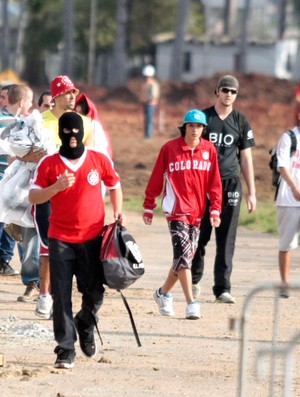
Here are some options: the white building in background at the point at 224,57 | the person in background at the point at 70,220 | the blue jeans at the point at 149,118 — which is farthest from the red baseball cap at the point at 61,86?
the white building in background at the point at 224,57

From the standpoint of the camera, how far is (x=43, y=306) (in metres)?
12.1

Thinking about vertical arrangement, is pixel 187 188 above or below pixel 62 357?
above

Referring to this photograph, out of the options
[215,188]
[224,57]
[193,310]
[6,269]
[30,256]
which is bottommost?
[224,57]

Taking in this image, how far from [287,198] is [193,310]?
164 centimetres

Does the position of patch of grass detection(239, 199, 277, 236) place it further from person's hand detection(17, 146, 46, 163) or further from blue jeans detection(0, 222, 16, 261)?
person's hand detection(17, 146, 46, 163)

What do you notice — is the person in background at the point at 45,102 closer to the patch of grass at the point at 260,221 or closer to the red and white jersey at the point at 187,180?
the red and white jersey at the point at 187,180

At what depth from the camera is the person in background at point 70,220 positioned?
1016 centimetres

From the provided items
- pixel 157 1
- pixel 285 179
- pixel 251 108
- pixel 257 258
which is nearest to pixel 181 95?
pixel 251 108

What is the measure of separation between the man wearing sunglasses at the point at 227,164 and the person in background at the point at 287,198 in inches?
11.8

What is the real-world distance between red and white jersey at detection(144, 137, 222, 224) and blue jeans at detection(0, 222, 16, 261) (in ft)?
9.70

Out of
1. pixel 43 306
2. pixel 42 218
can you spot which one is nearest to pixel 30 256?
pixel 42 218

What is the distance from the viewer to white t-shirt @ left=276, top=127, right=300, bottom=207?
13.2 meters

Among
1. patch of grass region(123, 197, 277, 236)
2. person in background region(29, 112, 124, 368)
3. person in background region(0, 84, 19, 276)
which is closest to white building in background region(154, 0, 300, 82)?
patch of grass region(123, 197, 277, 236)

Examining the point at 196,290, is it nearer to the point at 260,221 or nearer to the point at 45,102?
the point at 45,102
